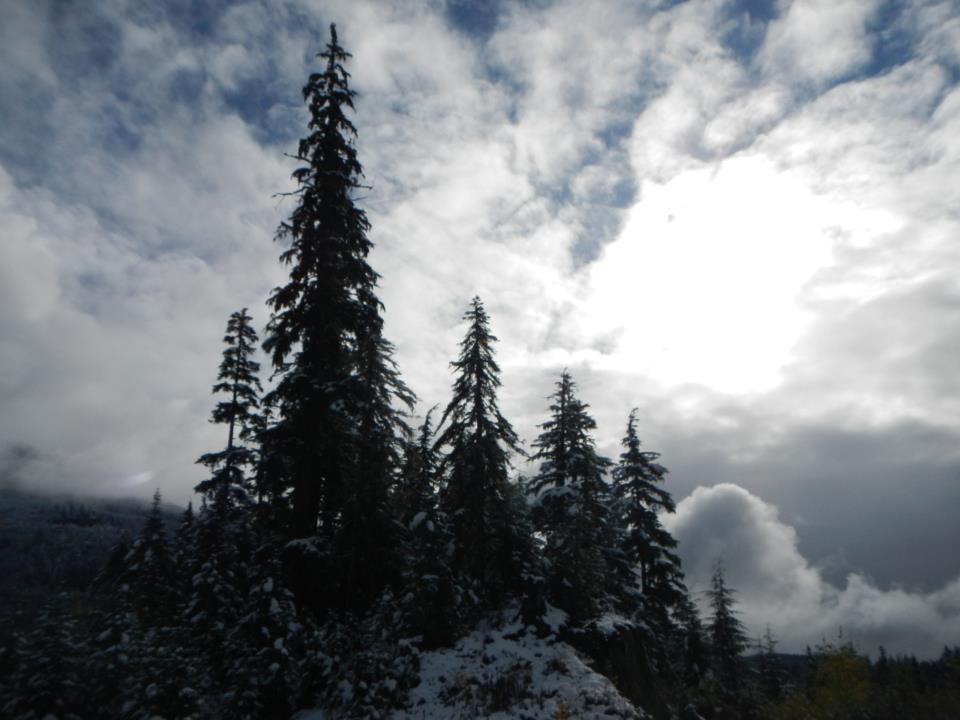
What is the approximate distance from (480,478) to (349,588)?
20.5 feet

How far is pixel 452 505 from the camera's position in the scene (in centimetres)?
2041

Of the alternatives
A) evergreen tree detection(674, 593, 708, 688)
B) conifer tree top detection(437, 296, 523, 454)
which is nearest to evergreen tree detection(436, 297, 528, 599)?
conifer tree top detection(437, 296, 523, 454)

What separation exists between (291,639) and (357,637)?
203cm

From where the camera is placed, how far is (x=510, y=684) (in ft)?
44.4

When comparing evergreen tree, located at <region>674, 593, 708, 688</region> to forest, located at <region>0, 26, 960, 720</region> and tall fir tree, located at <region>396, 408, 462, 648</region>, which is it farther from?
tall fir tree, located at <region>396, 408, 462, 648</region>

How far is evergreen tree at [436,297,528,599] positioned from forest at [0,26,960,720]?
0.07 meters

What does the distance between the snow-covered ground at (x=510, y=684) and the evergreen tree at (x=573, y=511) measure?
7.17ft

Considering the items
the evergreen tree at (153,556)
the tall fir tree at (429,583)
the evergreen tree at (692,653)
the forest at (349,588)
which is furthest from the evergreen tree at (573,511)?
the evergreen tree at (153,556)

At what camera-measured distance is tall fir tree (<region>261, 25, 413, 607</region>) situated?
639 inches

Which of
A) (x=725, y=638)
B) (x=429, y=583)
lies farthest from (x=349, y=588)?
(x=725, y=638)

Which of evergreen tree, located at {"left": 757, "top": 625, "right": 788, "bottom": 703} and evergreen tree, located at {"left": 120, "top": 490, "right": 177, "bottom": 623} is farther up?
evergreen tree, located at {"left": 120, "top": 490, "right": 177, "bottom": 623}

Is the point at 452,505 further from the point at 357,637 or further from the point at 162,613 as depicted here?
the point at 162,613

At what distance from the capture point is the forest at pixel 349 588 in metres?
9.93

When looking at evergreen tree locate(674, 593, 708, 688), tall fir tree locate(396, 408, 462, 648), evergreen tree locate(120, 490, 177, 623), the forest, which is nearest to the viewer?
the forest
